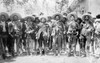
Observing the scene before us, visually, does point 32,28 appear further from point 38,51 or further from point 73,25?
point 73,25

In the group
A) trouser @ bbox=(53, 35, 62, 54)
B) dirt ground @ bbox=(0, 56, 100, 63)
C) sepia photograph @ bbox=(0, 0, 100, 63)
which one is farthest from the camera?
trouser @ bbox=(53, 35, 62, 54)

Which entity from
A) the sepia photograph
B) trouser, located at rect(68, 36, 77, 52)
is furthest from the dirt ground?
trouser, located at rect(68, 36, 77, 52)

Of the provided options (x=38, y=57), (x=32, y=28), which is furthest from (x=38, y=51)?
(x=32, y=28)

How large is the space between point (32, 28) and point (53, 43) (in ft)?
4.85

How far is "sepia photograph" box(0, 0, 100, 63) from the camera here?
939 cm

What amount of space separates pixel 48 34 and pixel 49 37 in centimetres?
25

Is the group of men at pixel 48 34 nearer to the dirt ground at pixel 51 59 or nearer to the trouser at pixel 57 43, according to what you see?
the trouser at pixel 57 43

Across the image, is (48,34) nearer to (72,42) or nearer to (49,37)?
(49,37)

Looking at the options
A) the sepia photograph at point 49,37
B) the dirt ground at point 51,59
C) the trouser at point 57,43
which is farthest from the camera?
the trouser at point 57,43

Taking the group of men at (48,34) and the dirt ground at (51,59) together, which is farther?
the group of men at (48,34)

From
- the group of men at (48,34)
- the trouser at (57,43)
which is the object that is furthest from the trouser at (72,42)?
the trouser at (57,43)

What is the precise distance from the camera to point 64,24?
33.4 feet

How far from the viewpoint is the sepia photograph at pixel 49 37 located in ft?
30.8

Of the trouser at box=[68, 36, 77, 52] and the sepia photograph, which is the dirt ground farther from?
the trouser at box=[68, 36, 77, 52]
